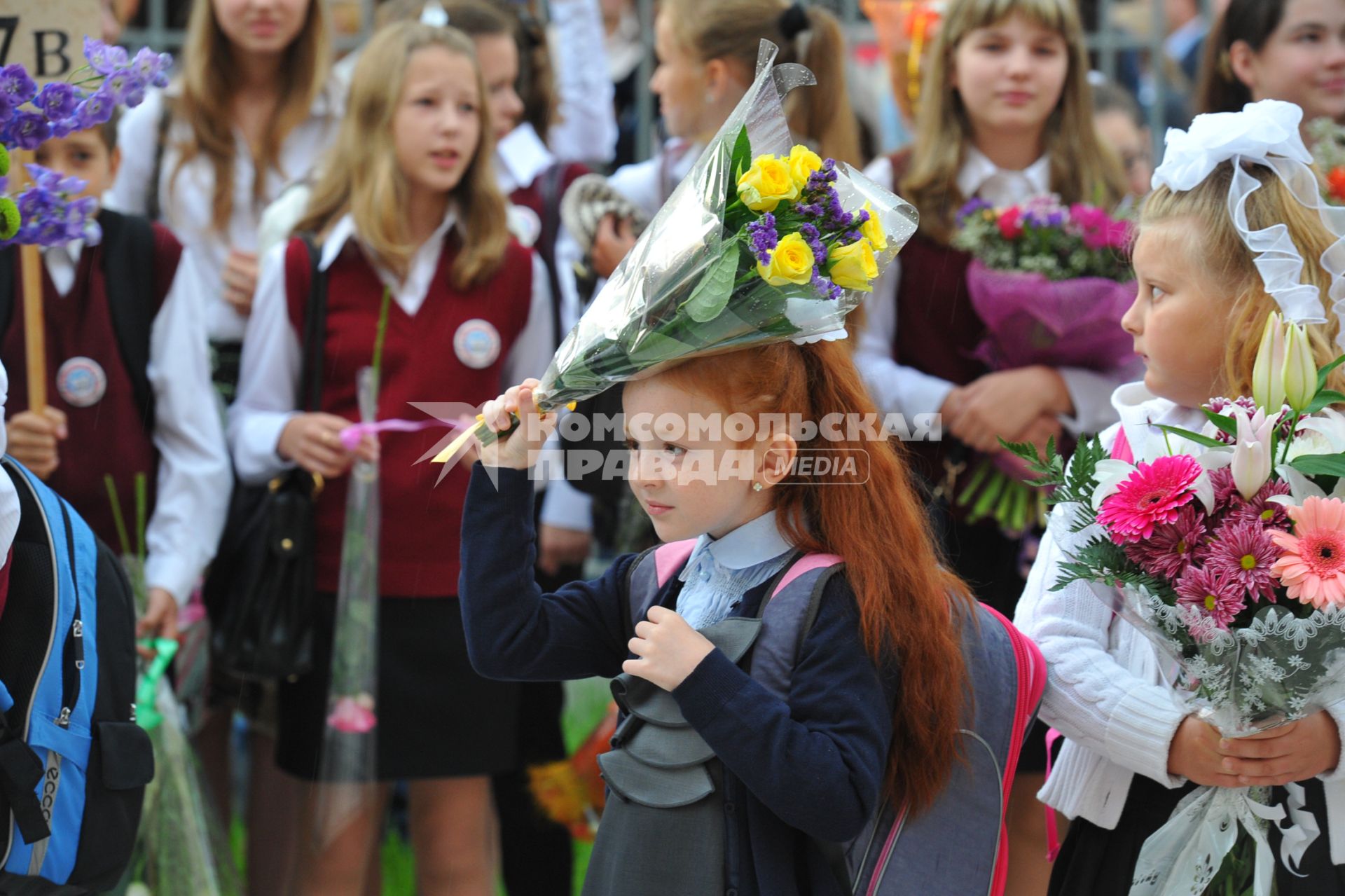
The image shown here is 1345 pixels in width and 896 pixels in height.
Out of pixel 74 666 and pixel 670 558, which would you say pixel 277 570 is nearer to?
pixel 74 666

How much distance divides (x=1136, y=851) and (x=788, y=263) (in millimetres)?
1177

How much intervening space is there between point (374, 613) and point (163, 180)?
146cm

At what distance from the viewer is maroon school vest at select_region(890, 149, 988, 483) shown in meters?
3.65

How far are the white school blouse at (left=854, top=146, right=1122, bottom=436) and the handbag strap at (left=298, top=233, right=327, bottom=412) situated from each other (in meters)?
1.34

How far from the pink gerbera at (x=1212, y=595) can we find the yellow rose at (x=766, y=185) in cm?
77

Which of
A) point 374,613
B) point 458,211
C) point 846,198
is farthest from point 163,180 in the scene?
point 846,198

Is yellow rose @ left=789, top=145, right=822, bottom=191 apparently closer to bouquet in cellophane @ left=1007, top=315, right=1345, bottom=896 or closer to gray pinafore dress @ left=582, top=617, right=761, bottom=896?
bouquet in cellophane @ left=1007, top=315, right=1345, bottom=896

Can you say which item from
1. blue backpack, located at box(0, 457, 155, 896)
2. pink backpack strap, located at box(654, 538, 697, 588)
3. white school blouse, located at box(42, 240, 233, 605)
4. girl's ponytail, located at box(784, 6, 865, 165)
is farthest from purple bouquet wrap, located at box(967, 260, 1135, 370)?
blue backpack, located at box(0, 457, 155, 896)

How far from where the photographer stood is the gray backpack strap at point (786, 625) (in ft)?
6.63

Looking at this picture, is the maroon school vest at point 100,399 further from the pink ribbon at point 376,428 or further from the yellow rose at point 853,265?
the yellow rose at point 853,265

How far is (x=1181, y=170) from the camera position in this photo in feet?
7.86

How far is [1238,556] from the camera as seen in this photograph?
1.99 m

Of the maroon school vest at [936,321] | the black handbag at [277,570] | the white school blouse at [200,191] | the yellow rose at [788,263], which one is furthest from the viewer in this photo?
the white school blouse at [200,191]

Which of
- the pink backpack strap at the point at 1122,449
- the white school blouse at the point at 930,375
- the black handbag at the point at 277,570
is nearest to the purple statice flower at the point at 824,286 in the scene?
the pink backpack strap at the point at 1122,449
